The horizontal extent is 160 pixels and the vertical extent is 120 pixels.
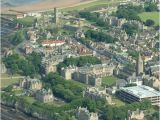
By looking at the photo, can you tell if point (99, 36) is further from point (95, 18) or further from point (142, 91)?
point (142, 91)

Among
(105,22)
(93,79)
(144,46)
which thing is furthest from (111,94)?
(105,22)

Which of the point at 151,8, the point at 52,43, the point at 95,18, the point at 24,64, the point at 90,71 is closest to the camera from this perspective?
the point at 90,71

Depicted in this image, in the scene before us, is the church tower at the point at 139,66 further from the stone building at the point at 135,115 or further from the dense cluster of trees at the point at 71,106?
the stone building at the point at 135,115

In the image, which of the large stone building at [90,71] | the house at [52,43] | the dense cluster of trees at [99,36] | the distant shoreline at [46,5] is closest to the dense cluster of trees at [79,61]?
the large stone building at [90,71]

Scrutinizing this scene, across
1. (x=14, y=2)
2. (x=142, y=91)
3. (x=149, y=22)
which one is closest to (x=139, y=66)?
(x=142, y=91)

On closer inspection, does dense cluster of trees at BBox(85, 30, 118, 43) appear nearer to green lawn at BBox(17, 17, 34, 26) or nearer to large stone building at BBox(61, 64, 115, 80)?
green lawn at BBox(17, 17, 34, 26)

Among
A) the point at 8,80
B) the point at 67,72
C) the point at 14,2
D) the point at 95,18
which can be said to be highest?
the point at 14,2
